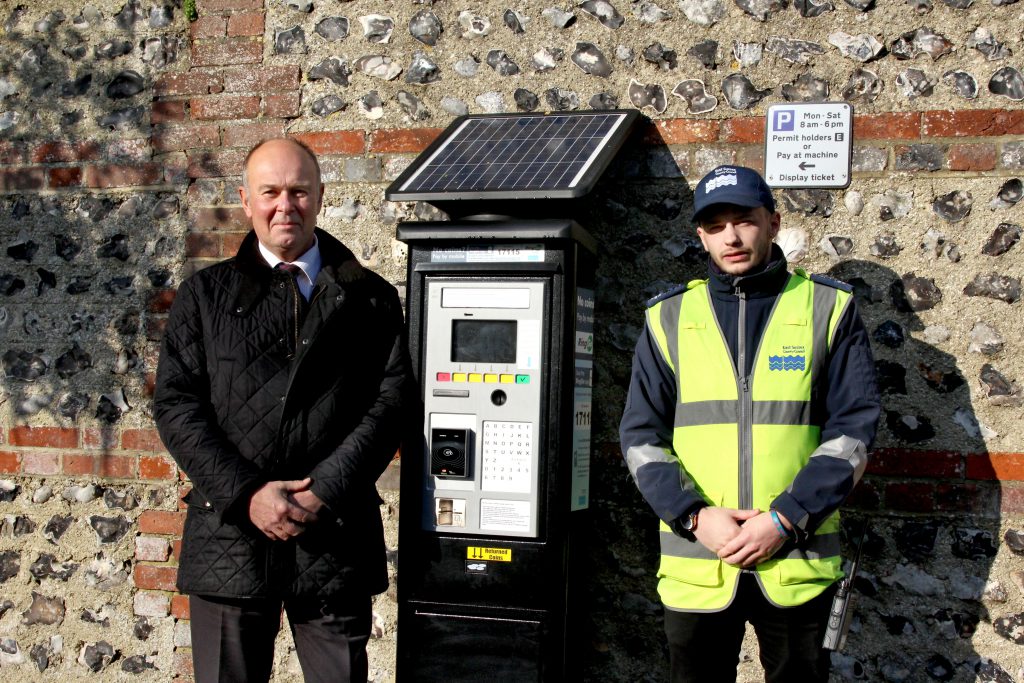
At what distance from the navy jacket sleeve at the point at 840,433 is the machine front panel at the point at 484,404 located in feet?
3.00

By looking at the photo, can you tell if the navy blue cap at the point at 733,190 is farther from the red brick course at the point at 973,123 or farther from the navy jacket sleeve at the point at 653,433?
the red brick course at the point at 973,123

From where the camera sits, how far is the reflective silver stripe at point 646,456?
9.43ft

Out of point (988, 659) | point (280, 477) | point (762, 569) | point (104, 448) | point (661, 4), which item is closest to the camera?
point (762, 569)

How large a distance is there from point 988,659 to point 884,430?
33.3 inches

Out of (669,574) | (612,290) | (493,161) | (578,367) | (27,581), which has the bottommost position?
(27,581)

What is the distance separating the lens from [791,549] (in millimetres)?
2723

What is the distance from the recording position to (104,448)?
14.4ft

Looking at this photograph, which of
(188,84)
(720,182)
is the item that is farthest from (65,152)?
(720,182)

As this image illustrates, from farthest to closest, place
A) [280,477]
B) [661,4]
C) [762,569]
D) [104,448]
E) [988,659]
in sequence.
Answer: [104,448], [661,4], [988,659], [280,477], [762,569]

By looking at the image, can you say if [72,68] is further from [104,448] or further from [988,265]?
[988,265]

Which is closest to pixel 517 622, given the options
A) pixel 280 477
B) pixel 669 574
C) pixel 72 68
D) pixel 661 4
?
pixel 669 574

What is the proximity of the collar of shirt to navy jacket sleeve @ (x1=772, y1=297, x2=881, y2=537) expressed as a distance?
1493 millimetres

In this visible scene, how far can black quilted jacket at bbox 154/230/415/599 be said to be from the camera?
9.61 feet

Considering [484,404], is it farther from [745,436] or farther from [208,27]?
[208,27]
